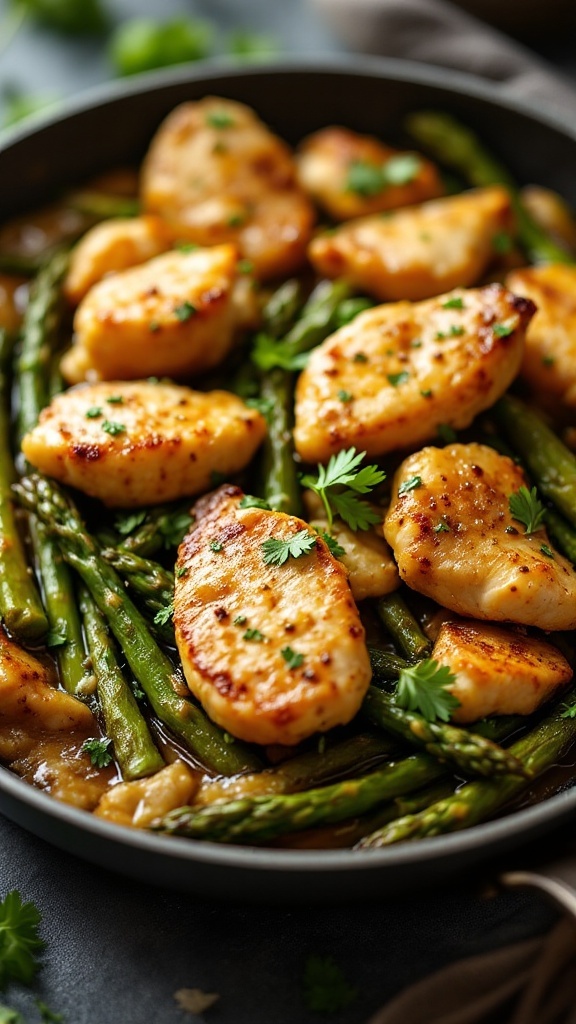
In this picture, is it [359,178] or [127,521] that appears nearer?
[127,521]

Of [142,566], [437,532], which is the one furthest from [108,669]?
[437,532]

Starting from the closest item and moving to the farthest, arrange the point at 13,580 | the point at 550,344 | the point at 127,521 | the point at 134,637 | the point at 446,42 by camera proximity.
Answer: the point at 134,637 < the point at 13,580 < the point at 127,521 < the point at 550,344 < the point at 446,42

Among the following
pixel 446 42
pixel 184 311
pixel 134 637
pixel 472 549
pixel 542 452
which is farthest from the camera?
pixel 446 42

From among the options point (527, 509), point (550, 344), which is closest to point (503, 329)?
point (550, 344)

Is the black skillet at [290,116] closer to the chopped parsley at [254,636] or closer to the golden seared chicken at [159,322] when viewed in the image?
the golden seared chicken at [159,322]

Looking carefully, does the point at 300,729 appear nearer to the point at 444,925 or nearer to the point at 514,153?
the point at 444,925

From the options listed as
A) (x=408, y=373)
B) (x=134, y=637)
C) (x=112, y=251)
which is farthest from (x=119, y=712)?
(x=112, y=251)

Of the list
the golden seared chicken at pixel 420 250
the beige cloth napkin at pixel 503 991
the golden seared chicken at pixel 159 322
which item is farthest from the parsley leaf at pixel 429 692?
the golden seared chicken at pixel 420 250

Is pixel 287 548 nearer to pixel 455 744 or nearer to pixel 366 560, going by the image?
pixel 366 560

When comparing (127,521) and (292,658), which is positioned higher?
(127,521)

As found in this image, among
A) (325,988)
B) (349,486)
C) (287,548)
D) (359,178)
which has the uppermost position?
(359,178)
